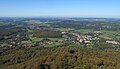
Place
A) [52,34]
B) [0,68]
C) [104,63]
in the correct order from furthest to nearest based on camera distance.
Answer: [52,34], [0,68], [104,63]

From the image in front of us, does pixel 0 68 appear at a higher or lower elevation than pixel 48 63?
lower

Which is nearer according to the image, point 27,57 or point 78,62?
point 78,62

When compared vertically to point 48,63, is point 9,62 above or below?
below

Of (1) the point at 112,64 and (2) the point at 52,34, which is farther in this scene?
(2) the point at 52,34

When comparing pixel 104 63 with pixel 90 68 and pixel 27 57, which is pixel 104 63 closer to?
pixel 90 68

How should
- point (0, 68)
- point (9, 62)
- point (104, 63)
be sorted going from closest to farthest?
1. point (104, 63)
2. point (0, 68)
3. point (9, 62)

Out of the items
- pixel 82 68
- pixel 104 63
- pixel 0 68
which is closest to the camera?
pixel 82 68

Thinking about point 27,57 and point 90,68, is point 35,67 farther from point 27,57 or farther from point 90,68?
point 27,57

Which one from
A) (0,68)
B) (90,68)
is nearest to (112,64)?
Answer: (90,68)

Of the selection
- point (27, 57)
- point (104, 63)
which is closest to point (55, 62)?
point (104, 63)
